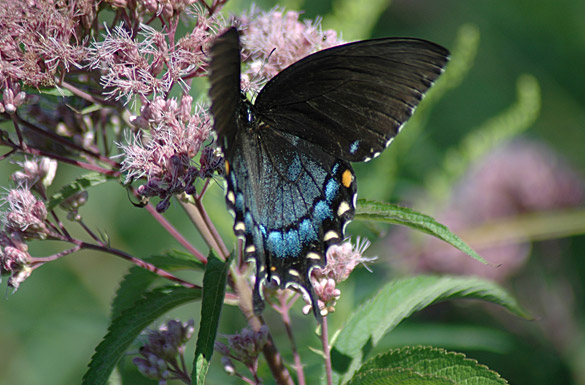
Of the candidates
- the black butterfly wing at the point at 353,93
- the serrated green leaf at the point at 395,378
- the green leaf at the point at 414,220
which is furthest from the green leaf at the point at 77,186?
the serrated green leaf at the point at 395,378

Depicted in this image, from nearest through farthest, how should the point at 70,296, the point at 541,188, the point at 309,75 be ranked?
the point at 309,75
the point at 541,188
the point at 70,296

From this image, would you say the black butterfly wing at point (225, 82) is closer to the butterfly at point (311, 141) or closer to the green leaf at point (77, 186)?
the butterfly at point (311, 141)

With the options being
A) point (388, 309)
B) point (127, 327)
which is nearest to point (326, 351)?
point (388, 309)

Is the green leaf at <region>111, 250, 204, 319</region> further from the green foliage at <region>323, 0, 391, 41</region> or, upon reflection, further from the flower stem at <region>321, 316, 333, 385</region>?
the green foliage at <region>323, 0, 391, 41</region>

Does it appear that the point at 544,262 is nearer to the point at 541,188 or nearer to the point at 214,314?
the point at 541,188

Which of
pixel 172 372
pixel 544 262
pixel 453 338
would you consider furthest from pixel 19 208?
pixel 544 262

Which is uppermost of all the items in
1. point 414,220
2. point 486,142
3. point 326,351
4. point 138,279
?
point 486,142

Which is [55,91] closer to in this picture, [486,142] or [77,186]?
[77,186]
